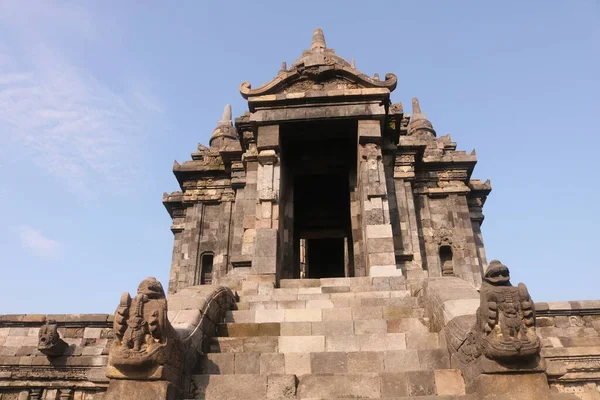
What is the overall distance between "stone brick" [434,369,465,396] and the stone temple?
0.06 ft

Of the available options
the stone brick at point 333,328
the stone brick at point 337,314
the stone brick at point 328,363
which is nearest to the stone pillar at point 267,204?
the stone brick at point 337,314

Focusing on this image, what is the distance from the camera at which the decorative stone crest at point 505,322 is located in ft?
18.3

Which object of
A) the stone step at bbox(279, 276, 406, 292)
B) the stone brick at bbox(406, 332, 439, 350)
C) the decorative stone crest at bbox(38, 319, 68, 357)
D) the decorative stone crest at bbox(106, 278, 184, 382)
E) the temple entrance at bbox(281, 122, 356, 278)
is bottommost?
the decorative stone crest at bbox(106, 278, 184, 382)

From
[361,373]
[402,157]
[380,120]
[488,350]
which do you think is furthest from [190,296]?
[402,157]

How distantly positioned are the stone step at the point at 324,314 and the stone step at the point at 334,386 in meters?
2.14

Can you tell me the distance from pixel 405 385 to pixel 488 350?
4.21 ft

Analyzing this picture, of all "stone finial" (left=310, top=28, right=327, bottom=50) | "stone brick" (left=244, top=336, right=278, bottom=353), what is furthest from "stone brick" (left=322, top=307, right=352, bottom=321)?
"stone finial" (left=310, top=28, right=327, bottom=50)

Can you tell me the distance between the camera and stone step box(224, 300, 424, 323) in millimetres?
8633

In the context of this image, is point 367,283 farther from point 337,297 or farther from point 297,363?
point 297,363

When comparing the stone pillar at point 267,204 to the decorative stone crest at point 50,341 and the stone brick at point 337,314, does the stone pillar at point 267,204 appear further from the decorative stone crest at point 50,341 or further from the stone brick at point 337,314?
the decorative stone crest at point 50,341

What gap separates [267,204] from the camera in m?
12.5

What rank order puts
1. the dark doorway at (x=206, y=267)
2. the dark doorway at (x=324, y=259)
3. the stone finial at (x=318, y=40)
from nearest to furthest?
the stone finial at (x=318, y=40) → the dark doorway at (x=206, y=267) → the dark doorway at (x=324, y=259)

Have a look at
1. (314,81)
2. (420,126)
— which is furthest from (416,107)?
(314,81)

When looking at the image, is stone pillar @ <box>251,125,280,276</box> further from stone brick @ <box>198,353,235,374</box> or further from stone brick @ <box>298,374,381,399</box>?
stone brick @ <box>298,374,381,399</box>
